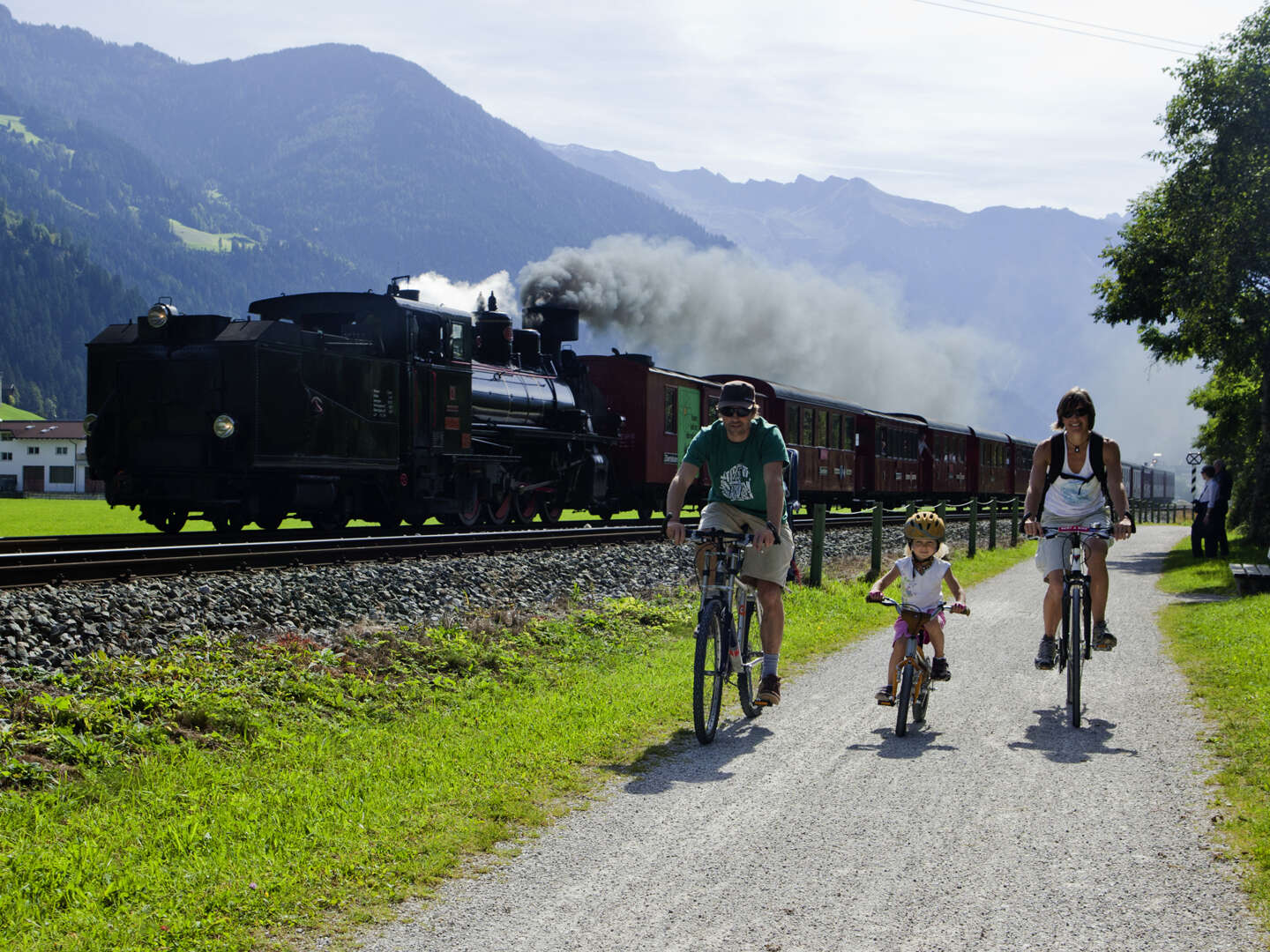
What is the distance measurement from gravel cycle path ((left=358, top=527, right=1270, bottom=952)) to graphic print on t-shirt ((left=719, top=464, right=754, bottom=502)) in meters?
1.34

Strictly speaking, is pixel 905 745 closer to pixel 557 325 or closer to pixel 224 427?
pixel 224 427

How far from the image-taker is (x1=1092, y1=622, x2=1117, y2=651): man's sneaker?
23.2ft

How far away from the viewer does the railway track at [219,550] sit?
32.3 ft

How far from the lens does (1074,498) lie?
7.03m

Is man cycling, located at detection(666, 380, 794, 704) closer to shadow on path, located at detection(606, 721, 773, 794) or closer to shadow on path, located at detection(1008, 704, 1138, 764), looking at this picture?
shadow on path, located at detection(606, 721, 773, 794)

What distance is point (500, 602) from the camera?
11.7 metres

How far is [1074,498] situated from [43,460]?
4240 inches

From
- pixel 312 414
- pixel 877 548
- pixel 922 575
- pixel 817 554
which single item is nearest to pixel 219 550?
pixel 312 414

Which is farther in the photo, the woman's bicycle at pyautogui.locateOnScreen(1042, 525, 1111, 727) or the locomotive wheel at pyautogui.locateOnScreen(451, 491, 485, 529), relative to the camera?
the locomotive wheel at pyautogui.locateOnScreen(451, 491, 485, 529)

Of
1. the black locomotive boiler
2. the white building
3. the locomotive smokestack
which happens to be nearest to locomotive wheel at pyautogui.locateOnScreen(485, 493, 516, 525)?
the black locomotive boiler

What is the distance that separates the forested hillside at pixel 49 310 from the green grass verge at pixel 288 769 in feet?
570

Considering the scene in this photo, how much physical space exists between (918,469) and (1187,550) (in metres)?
12.5

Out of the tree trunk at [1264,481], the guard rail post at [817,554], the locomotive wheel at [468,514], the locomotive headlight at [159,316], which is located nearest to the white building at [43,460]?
the locomotive wheel at [468,514]

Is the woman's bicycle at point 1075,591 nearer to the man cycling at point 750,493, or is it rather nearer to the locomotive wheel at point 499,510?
the man cycling at point 750,493
